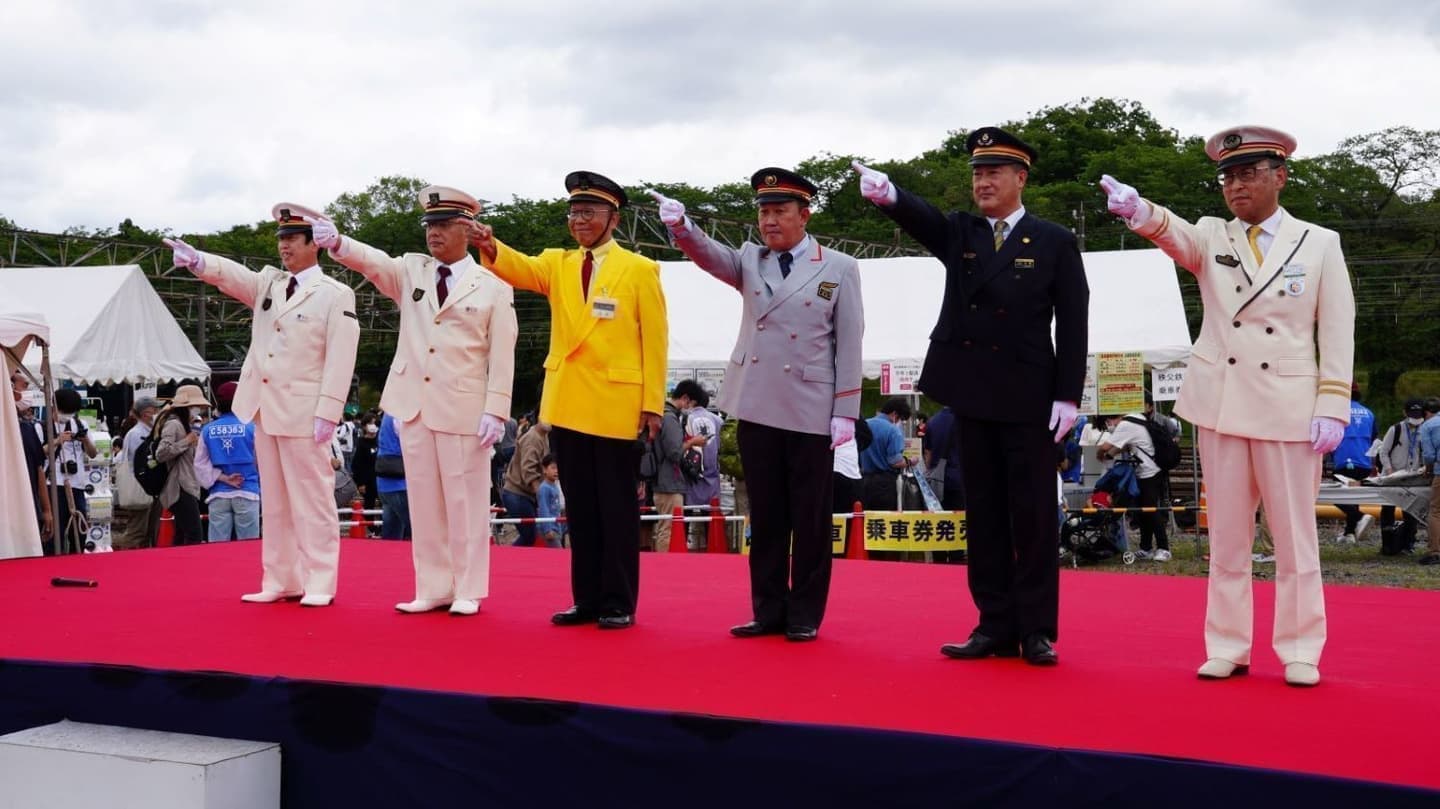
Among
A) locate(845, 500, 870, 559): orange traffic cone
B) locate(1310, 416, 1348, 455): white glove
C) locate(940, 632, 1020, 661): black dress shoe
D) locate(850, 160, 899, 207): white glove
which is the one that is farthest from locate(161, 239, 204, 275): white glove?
locate(845, 500, 870, 559): orange traffic cone

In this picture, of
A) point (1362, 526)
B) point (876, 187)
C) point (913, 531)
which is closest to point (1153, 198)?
point (1362, 526)

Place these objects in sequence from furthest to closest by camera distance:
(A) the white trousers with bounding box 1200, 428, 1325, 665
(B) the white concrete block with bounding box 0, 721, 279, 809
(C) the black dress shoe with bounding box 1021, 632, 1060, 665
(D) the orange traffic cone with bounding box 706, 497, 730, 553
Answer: (D) the orange traffic cone with bounding box 706, 497, 730, 553, (C) the black dress shoe with bounding box 1021, 632, 1060, 665, (A) the white trousers with bounding box 1200, 428, 1325, 665, (B) the white concrete block with bounding box 0, 721, 279, 809

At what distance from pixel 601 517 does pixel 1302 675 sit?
2.98 meters

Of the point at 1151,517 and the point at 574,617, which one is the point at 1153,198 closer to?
the point at 1151,517

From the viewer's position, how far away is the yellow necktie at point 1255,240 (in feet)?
15.9

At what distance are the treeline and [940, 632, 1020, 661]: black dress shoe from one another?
2876 centimetres

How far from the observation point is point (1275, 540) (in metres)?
4.80

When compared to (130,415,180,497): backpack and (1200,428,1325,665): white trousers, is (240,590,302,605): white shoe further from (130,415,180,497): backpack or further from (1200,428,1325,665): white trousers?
(130,415,180,497): backpack

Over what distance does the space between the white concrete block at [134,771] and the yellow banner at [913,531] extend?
768cm

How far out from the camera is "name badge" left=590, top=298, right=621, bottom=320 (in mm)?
6137

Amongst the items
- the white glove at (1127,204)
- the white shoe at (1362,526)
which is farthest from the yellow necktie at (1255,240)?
the white shoe at (1362,526)

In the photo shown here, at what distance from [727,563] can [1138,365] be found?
6949mm

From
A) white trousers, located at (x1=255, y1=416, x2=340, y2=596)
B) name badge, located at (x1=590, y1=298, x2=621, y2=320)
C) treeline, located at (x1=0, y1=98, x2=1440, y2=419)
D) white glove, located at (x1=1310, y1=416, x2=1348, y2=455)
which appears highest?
treeline, located at (x1=0, y1=98, x2=1440, y2=419)

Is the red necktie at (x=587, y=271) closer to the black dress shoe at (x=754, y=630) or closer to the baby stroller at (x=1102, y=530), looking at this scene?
the black dress shoe at (x=754, y=630)
